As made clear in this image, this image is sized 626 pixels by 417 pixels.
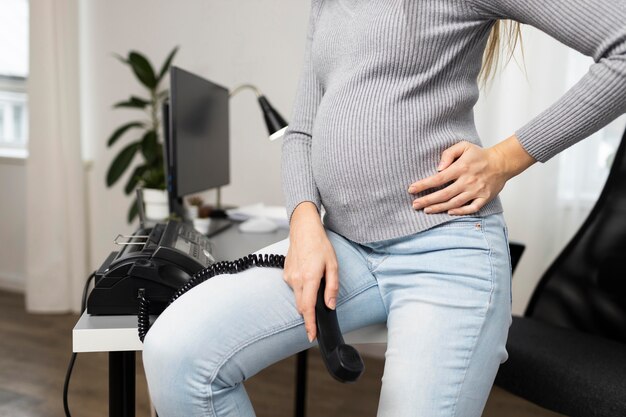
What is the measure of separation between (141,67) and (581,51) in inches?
101

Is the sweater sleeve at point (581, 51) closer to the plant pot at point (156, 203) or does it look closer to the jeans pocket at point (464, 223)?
the jeans pocket at point (464, 223)

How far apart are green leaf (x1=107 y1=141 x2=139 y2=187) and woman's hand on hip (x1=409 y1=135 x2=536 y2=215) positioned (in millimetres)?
2524

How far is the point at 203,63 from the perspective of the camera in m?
3.15

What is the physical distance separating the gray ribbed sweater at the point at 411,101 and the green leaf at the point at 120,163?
93.5 inches

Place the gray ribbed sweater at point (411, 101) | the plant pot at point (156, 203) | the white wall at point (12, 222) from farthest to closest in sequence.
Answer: the white wall at point (12, 222), the plant pot at point (156, 203), the gray ribbed sweater at point (411, 101)

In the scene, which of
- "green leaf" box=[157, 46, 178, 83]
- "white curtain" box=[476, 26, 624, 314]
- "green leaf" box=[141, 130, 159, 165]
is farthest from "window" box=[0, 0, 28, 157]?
"white curtain" box=[476, 26, 624, 314]

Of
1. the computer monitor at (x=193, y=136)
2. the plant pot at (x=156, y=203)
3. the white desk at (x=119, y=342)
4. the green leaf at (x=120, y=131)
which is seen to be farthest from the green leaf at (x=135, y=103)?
the white desk at (x=119, y=342)

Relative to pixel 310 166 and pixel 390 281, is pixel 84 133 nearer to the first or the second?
pixel 310 166

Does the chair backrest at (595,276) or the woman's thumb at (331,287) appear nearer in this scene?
the woman's thumb at (331,287)

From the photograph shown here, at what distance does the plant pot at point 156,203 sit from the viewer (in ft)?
6.72

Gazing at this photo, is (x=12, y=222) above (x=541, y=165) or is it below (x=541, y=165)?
below

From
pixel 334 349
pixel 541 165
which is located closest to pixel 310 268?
A: pixel 334 349

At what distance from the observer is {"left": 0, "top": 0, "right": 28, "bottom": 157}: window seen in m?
3.73

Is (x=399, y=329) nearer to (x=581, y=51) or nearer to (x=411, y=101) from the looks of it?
(x=411, y=101)
